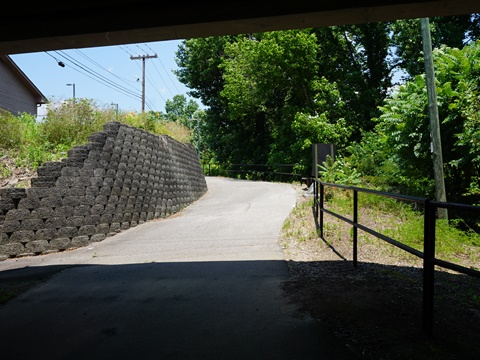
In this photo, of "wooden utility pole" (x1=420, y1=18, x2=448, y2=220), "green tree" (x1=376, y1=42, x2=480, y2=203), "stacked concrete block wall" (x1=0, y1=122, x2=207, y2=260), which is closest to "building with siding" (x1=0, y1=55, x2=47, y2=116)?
"stacked concrete block wall" (x1=0, y1=122, x2=207, y2=260)

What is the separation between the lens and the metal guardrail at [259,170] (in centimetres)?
2780

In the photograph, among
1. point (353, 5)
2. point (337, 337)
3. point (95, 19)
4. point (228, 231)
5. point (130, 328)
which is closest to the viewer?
point (337, 337)

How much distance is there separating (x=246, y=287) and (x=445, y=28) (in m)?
26.3

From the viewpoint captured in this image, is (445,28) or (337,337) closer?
(337,337)

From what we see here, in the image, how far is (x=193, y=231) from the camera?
35.3 ft

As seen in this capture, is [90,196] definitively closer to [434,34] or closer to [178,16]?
[178,16]

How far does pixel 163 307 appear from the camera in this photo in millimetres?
4727

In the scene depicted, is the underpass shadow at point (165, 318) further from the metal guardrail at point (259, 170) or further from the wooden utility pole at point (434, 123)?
the metal guardrail at point (259, 170)

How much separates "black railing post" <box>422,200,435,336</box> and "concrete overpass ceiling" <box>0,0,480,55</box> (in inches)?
106

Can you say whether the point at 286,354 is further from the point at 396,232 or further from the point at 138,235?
the point at 138,235

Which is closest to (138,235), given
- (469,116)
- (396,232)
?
(396,232)

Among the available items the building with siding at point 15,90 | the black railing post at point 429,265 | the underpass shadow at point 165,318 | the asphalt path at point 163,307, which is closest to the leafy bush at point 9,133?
the asphalt path at point 163,307

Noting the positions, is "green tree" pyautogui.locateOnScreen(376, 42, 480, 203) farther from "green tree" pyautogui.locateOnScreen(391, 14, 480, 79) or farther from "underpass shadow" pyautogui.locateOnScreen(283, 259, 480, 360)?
"green tree" pyautogui.locateOnScreen(391, 14, 480, 79)

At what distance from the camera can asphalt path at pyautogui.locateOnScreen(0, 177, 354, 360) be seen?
3549 millimetres
